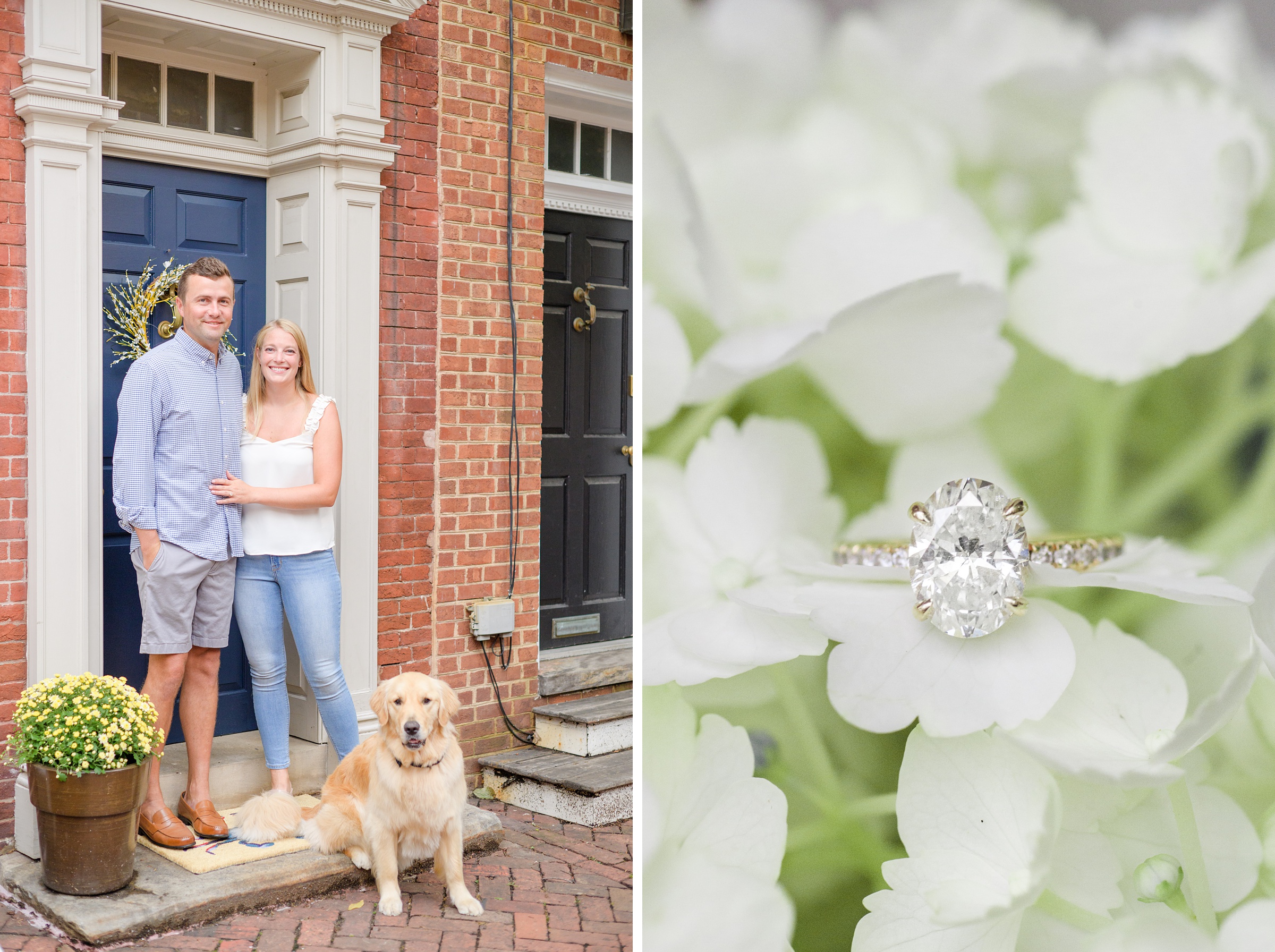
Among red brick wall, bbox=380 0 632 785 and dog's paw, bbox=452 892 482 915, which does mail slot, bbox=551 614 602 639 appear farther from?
dog's paw, bbox=452 892 482 915

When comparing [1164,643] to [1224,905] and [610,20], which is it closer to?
[1224,905]

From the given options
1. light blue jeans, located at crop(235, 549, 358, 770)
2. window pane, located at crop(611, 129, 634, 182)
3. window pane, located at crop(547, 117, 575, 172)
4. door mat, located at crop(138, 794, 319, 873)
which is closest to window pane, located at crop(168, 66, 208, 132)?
window pane, located at crop(547, 117, 575, 172)

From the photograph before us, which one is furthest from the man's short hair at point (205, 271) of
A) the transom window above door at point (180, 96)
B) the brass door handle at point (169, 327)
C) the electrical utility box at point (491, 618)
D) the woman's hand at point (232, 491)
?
the electrical utility box at point (491, 618)

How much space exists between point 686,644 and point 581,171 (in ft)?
16.1

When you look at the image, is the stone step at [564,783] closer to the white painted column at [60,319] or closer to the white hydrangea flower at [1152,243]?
the white painted column at [60,319]

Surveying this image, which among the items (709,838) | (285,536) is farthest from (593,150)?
(709,838)

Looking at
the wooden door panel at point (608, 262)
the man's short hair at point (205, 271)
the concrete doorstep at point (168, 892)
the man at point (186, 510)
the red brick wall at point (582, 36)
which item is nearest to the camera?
the concrete doorstep at point (168, 892)

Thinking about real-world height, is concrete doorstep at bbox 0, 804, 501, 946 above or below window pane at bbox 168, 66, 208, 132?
below

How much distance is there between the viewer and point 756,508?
2.24 feet

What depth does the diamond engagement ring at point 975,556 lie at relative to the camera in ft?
2.04

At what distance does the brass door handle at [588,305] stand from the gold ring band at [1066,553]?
478 cm

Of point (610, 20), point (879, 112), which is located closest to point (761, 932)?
point (879, 112)

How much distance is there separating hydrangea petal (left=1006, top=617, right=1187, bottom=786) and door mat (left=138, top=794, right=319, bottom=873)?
3.36 meters

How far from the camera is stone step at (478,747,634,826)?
425 centimetres
